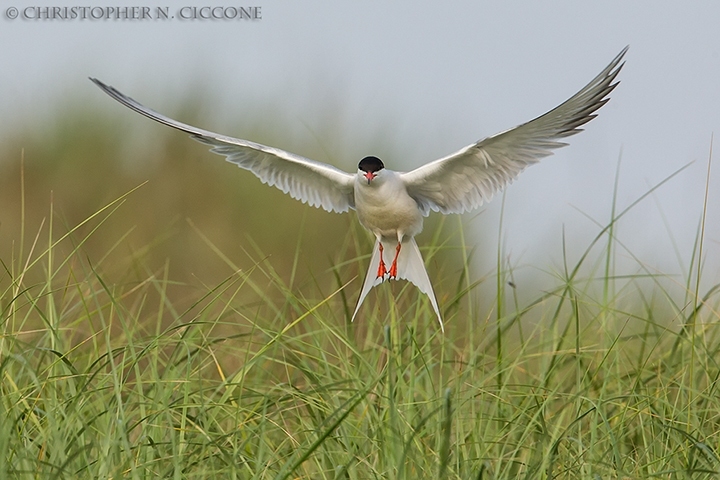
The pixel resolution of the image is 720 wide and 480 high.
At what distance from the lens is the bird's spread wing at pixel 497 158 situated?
182 inches

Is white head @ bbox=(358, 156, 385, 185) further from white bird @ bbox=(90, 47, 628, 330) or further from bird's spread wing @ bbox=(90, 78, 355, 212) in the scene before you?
bird's spread wing @ bbox=(90, 78, 355, 212)

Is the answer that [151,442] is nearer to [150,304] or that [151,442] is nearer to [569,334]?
[569,334]

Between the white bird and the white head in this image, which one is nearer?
the white bird

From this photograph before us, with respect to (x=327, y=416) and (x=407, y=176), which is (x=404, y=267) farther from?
(x=327, y=416)

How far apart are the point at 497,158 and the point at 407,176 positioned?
0.51m

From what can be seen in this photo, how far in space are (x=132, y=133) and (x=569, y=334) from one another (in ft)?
24.3

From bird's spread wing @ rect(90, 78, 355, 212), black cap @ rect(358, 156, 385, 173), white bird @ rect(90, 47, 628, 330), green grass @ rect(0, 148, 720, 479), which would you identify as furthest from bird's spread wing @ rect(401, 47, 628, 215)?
green grass @ rect(0, 148, 720, 479)

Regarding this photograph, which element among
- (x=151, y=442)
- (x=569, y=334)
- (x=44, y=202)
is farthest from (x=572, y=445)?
(x=44, y=202)

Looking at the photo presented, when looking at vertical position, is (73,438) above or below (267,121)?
below

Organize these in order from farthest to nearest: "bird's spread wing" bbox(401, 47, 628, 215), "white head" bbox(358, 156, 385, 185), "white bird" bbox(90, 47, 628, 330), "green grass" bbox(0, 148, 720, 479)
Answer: "white head" bbox(358, 156, 385, 185) < "white bird" bbox(90, 47, 628, 330) < "bird's spread wing" bbox(401, 47, 628, 215) < "green grass" bbox(0, 148, 720, 479)

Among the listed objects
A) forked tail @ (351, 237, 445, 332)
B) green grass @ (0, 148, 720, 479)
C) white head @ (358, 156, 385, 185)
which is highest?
white head @ (358, 156, 385, 185)

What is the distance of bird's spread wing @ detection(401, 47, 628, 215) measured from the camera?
4.63 meters

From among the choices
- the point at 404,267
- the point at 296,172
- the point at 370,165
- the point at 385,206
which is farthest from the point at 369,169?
the point at 296,172

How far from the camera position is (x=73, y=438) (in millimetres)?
3193
